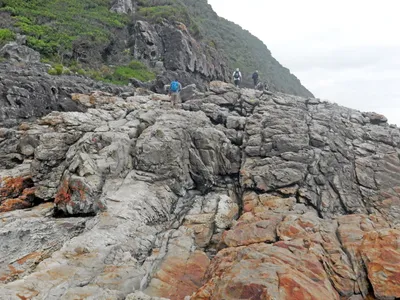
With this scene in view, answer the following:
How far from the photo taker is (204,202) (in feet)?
58.7

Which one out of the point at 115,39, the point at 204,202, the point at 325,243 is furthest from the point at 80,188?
the point at 115,39

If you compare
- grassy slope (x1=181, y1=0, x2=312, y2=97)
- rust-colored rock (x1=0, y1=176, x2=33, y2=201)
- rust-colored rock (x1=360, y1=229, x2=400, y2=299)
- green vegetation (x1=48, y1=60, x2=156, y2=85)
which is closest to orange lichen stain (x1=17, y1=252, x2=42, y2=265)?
rust-colored rock (x1=0, y1=176, x2=33, y2=201)

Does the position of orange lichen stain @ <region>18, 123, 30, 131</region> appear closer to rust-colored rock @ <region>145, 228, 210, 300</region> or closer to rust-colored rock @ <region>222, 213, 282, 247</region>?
rust-colored rock @ <region>145, 228, 210, 300</region>

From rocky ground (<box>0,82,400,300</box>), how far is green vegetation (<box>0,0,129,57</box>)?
2253cm

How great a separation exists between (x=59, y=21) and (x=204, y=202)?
157ft

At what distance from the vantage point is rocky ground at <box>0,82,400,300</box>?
10.2m

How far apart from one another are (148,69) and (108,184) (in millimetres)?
37286

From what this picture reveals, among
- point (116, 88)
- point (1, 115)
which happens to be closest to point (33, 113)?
point (1, 115)

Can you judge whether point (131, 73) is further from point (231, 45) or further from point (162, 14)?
point (231, 45)

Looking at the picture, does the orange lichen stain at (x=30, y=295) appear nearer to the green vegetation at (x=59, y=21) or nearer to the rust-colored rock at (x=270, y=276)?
the rust-colored rock at (x=270, y=276)

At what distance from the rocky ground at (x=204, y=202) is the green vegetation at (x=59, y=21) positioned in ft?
73.9

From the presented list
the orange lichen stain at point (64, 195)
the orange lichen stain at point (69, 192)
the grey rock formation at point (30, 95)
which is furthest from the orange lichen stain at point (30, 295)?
the grey rock formation at point (30, 95)

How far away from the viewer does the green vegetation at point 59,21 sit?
44.6 metres

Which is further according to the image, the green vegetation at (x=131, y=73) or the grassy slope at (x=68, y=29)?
the green vegetation at (x=131, y=73)
